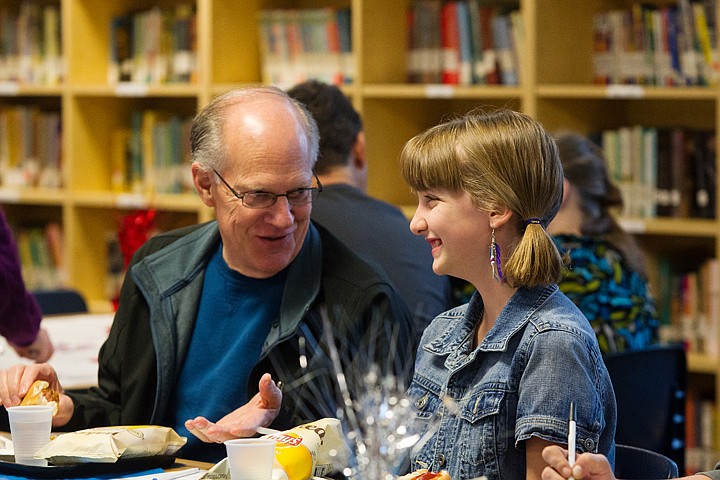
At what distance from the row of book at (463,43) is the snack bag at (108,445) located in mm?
2687

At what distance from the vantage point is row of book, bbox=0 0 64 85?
5238 millimetres

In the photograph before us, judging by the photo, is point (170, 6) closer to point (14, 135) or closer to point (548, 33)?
point (14, 135)

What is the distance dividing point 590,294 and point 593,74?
147cm

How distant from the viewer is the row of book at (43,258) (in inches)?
210

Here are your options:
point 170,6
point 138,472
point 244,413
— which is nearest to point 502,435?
point 244,413

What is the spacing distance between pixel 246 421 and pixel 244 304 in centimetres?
47

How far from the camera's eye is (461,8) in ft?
13.6

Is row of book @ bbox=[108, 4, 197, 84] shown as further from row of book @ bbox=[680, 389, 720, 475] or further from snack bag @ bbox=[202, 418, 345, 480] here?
snack bag @ bbox=[202, 418, 345, 480]

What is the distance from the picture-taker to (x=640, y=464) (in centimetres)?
163

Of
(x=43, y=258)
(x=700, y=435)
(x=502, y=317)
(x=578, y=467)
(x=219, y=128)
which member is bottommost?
(x=700, y=435)

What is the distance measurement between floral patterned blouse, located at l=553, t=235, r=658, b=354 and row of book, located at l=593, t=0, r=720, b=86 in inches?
40.1

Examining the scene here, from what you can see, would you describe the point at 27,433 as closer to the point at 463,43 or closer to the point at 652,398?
the point at 652,398


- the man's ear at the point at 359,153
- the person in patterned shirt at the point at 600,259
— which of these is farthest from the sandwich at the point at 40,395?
the man's ear at the point at 359,153

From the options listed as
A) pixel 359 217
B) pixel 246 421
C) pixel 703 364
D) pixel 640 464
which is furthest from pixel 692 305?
pixel 246 421
